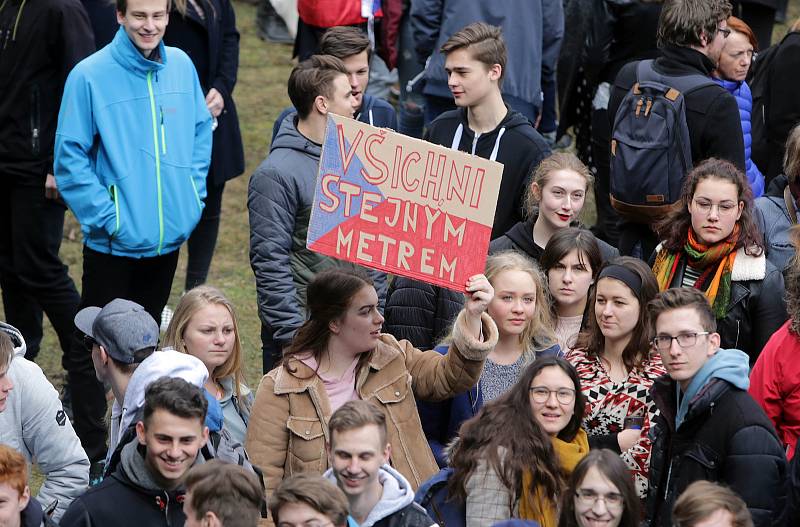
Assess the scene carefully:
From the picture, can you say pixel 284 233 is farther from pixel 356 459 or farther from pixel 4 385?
pixel 356 459

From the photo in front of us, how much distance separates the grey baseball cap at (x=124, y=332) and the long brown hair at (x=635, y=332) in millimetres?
1804

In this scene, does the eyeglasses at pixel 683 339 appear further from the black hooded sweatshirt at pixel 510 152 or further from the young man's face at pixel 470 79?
the young man's face at pixel 470 79

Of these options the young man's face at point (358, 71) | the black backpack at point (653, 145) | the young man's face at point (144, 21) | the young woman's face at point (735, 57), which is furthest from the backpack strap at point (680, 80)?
the young man's face at point (144, 21)

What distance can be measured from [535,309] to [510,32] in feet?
9.69

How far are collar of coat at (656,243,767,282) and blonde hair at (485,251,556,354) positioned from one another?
82 cm

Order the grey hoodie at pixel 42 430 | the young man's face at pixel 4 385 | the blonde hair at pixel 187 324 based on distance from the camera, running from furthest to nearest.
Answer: the blonde hair at pixel 187 324 < the grey hoodie at pixel 42 430 < the young man's face at pixel 4 385

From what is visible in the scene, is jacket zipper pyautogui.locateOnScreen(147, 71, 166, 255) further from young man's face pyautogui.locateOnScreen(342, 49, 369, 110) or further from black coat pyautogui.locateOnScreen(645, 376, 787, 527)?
black coat pyautogui.locateOnScreen(645, 376, 787, 527)

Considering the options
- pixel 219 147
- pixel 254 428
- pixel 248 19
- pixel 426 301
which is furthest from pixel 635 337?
pixel 248 19

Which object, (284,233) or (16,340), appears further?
(284,233)

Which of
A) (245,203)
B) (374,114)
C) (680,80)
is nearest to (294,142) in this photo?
(374,114)

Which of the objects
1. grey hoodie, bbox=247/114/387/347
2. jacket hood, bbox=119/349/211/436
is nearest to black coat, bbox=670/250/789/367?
grey hoodie, bbox=247/114/387/347

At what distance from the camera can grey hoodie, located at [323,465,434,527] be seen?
194 inches

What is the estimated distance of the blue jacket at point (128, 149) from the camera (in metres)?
6.91

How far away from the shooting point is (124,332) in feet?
18.4
